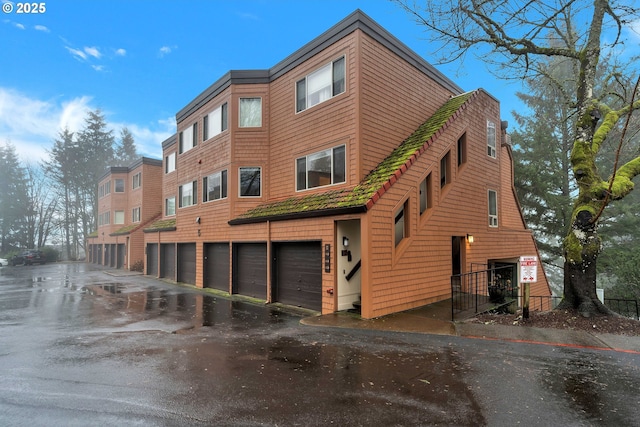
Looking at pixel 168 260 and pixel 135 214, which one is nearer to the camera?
pixel 168 260

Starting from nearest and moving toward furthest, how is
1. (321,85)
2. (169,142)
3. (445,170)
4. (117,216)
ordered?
(321,85) < (445,170) < (169,142) < (117,216)

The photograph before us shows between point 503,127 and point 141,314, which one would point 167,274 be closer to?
point 141,314

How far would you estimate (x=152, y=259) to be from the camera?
23562mm

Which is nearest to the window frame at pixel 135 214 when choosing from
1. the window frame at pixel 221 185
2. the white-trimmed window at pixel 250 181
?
the window frame at pixel 221 185

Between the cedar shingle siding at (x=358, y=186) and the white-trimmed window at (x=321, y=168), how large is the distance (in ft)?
0.58

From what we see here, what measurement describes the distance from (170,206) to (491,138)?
63.5ft

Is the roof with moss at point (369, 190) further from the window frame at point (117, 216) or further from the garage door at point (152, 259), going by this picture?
the window frame at point (117, 216)

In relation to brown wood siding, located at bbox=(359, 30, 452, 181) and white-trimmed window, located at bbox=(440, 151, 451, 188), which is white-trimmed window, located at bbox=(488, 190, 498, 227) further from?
brown wood siding, located at bbox=(359, 30, 452, 181)

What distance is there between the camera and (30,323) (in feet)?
30.8

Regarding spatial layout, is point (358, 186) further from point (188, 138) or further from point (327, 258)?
point (188, 138)

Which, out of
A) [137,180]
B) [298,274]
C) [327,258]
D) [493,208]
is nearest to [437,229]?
[327,258]

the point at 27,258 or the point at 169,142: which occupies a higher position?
the point at 169,142

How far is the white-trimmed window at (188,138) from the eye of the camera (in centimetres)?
1858

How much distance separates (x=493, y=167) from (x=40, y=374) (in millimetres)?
16444
